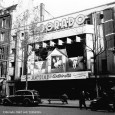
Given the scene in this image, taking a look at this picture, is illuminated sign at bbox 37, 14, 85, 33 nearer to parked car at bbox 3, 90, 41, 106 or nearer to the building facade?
the building facade

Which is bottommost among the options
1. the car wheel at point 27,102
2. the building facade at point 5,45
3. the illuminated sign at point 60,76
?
the car wheel at point 27,102

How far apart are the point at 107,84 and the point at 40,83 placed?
11.7 m

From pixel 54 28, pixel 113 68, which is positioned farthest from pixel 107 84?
pixel 54 28

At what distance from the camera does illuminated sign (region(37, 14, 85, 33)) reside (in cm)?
3244

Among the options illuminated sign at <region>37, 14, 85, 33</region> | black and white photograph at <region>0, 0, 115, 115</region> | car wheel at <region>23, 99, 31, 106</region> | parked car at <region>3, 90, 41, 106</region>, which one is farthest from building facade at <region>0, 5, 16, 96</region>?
car wheel at <region>23, 99, 31, 106</region>

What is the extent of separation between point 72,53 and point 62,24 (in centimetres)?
581

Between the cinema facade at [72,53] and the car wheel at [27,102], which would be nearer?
the car wheel at [27,102]

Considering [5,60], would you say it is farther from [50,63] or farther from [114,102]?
[114,102]

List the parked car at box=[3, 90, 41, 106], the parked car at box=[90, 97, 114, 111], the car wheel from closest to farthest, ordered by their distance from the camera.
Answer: the parked car at box=[90, 97, 114, 111] < the car wheel < the parked car at box=[3, 90, 41, 106]

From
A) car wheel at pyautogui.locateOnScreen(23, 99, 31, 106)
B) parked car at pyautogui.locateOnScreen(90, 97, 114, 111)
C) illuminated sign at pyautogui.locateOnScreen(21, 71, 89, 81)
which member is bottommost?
car wheel at pyautogui.locateOnScreen(23, 99, 31, 106)

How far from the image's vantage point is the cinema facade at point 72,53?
2922cm

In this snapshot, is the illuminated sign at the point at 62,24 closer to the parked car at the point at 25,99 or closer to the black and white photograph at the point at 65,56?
the black and white photograph at the point at 65,56

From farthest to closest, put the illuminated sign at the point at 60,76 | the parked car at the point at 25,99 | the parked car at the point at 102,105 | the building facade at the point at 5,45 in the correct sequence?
the building facade at the point at 5,45 → the illuminated sign at the point at 60,76 → the parked car at the point at 25,99 → the parked car at the point at 102,105

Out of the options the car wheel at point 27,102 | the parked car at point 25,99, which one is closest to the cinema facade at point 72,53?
the parked car at point 25,99
